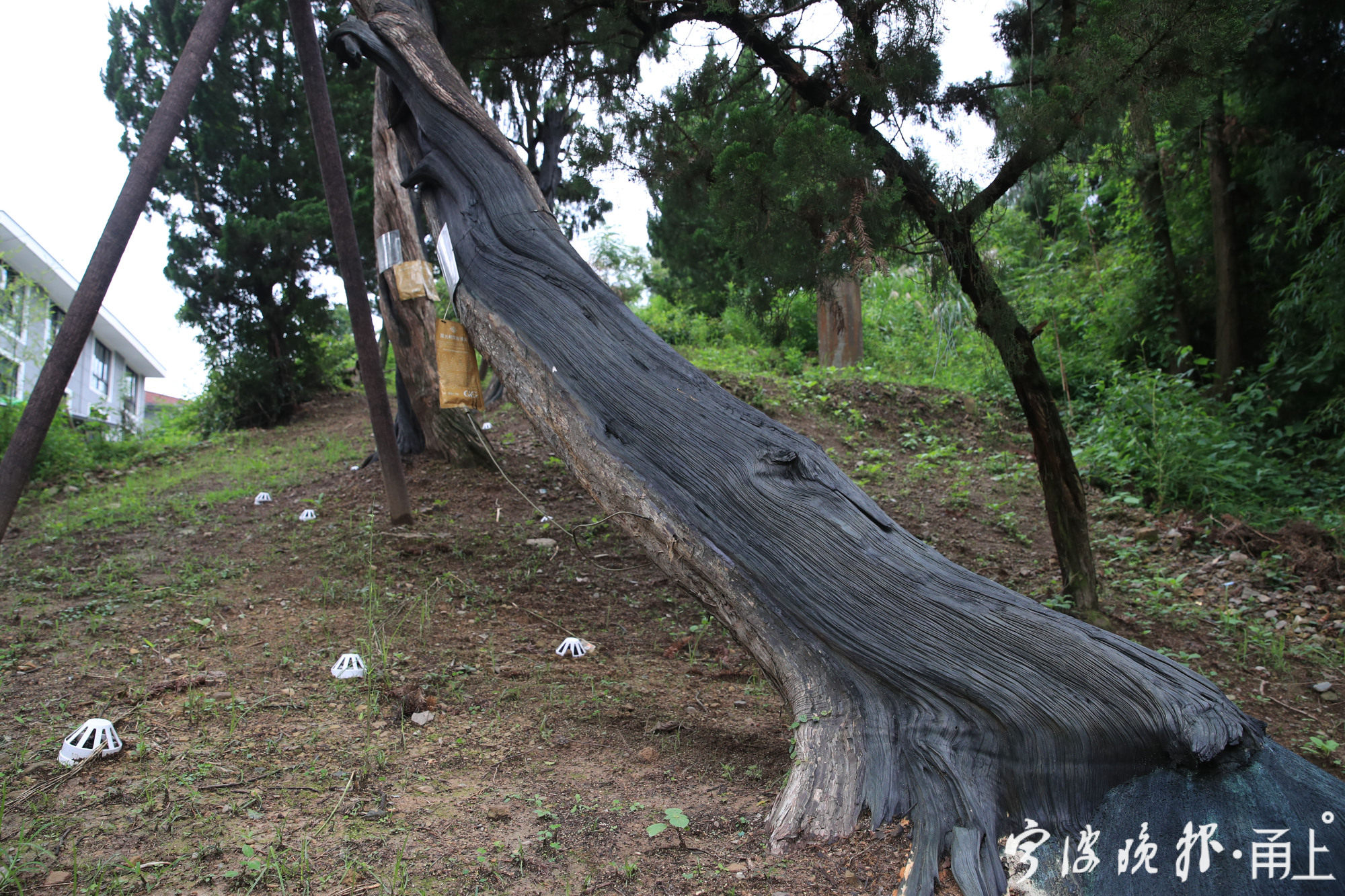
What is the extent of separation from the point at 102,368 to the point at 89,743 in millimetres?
26577

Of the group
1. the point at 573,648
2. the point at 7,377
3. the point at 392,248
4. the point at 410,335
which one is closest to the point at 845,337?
the point at 410,335

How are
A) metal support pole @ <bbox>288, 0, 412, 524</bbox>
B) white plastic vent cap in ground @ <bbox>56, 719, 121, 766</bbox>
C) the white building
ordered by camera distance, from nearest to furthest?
white plastic vent cap in ground @ <bbox>56, 719, 121, 766</bbox> < metal support pole @ <bbox>288, 0, 412, 524</bbox> < the white building

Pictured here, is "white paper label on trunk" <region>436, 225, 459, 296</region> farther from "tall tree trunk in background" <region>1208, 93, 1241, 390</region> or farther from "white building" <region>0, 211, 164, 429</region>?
"tall tree trunk in background" <region>1208, 93, 1241, 390</region>

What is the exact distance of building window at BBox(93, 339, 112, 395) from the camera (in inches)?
883

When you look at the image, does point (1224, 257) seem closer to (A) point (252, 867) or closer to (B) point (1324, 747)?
(B) point (1324, 747)

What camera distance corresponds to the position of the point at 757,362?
10.8 meters

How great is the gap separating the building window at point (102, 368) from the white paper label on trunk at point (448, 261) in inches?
922

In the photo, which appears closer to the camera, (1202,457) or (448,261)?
(448,261)

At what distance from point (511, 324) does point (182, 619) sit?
88.4 inches

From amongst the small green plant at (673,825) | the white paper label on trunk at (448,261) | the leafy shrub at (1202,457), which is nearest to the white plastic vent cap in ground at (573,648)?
the small green plant at (673,825)

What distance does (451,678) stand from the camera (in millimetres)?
3242

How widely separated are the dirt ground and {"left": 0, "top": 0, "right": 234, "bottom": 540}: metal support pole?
0.84m

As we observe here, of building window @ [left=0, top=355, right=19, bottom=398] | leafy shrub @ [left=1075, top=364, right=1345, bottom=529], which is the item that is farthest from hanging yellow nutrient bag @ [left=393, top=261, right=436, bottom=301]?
building window @ [left=0, top=355, right=19, bottom=398]

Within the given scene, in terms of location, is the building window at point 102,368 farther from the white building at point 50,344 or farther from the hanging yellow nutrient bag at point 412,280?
the hanging yellow nutrient bag at point 412,280
